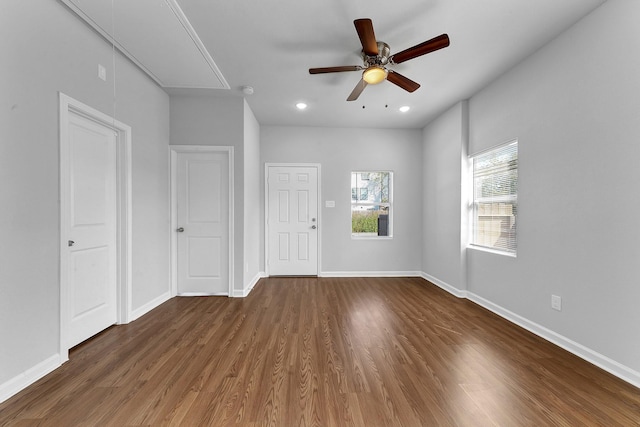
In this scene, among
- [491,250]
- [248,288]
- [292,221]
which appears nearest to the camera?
[491,250]

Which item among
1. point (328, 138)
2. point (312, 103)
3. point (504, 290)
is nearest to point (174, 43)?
point (312, 103)

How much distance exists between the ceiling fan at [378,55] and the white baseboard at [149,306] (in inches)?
127

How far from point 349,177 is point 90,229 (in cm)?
381

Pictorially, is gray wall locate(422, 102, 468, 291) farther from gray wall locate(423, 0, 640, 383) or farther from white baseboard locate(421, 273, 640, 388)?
gray wall locate(423, 0, 640, 383)

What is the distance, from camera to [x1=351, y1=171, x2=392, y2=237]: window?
5070 millimetres

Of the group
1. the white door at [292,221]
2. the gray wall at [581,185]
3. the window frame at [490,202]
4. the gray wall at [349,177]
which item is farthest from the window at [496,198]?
the white door at [292,221]

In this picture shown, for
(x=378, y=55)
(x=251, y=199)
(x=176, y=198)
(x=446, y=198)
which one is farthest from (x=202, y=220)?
(x=446, y=198)

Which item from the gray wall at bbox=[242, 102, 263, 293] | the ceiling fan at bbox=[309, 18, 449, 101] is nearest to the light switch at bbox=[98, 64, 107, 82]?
the gray wall at bbox=[242, 102, 263, 293]

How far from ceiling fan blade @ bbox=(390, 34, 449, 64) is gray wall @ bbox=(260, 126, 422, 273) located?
269cm

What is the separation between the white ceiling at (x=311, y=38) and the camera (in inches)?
83.3

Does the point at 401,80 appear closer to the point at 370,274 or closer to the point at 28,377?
the point at 370,274

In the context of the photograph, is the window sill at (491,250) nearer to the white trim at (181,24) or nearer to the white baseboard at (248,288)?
the white baseboard at (248,288)

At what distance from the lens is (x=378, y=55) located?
7.70 ft

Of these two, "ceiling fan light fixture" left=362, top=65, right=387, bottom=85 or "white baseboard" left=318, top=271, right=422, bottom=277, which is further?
"white baseboard" left=318, top=271, right=422, bottom=277
